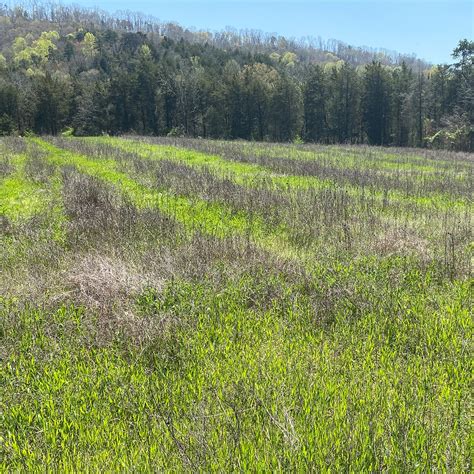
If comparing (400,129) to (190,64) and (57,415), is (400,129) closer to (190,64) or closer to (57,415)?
(190,64)

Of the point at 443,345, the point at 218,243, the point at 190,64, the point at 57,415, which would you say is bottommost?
the point at 57,415

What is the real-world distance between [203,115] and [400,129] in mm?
28955

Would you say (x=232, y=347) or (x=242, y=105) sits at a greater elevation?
(x=242, y=105)

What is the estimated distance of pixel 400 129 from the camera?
186 ft

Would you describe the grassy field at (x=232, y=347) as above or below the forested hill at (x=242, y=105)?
below

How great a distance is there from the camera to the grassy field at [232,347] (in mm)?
2471

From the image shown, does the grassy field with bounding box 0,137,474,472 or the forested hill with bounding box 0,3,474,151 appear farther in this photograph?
the forested hill with bounding box 0,3,474,151

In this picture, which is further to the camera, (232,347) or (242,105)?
(242,105)

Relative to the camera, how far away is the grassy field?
2471 millimetres

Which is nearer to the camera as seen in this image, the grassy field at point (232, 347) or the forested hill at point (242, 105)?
the grassy field at point (232, 347)

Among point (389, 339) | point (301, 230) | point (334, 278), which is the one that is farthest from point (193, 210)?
point (389, 339)

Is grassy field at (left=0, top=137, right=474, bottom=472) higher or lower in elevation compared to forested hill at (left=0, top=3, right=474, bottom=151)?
lower

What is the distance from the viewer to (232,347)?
144 inches

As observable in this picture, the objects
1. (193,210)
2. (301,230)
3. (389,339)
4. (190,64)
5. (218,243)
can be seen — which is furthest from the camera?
(190,64)
